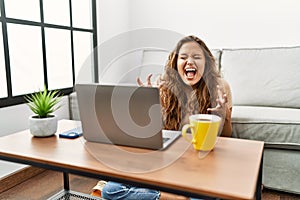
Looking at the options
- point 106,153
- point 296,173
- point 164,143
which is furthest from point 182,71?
point 296,173

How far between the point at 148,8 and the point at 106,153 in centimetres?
211

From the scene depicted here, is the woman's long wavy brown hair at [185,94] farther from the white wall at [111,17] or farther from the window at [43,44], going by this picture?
the white wall at [111,17]

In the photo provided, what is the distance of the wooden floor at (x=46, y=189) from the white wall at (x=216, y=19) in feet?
4.16

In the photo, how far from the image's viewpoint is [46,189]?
1.62 m

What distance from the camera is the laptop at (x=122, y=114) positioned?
2.45 ft

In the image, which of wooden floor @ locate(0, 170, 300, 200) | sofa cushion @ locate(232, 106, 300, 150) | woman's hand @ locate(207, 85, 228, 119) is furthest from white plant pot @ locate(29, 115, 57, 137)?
sofa cushion @ locate(232, 106, 300, 150)

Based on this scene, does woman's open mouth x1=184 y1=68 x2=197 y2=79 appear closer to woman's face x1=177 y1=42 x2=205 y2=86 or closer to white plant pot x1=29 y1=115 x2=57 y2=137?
woman's face x1=177 y1=42 x2=205 y2=86

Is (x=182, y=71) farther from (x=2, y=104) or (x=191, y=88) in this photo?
(x=2, y=104)

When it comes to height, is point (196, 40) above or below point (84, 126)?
above

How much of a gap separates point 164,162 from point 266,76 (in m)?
1.51

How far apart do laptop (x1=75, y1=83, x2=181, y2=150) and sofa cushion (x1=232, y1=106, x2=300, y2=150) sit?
78 centimetres

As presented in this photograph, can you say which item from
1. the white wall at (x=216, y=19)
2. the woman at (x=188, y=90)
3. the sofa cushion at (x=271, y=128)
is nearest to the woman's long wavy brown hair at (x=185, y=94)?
the woman at (x=188, y=90)

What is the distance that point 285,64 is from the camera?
1929mm

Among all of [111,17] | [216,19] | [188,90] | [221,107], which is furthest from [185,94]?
[111,17]
